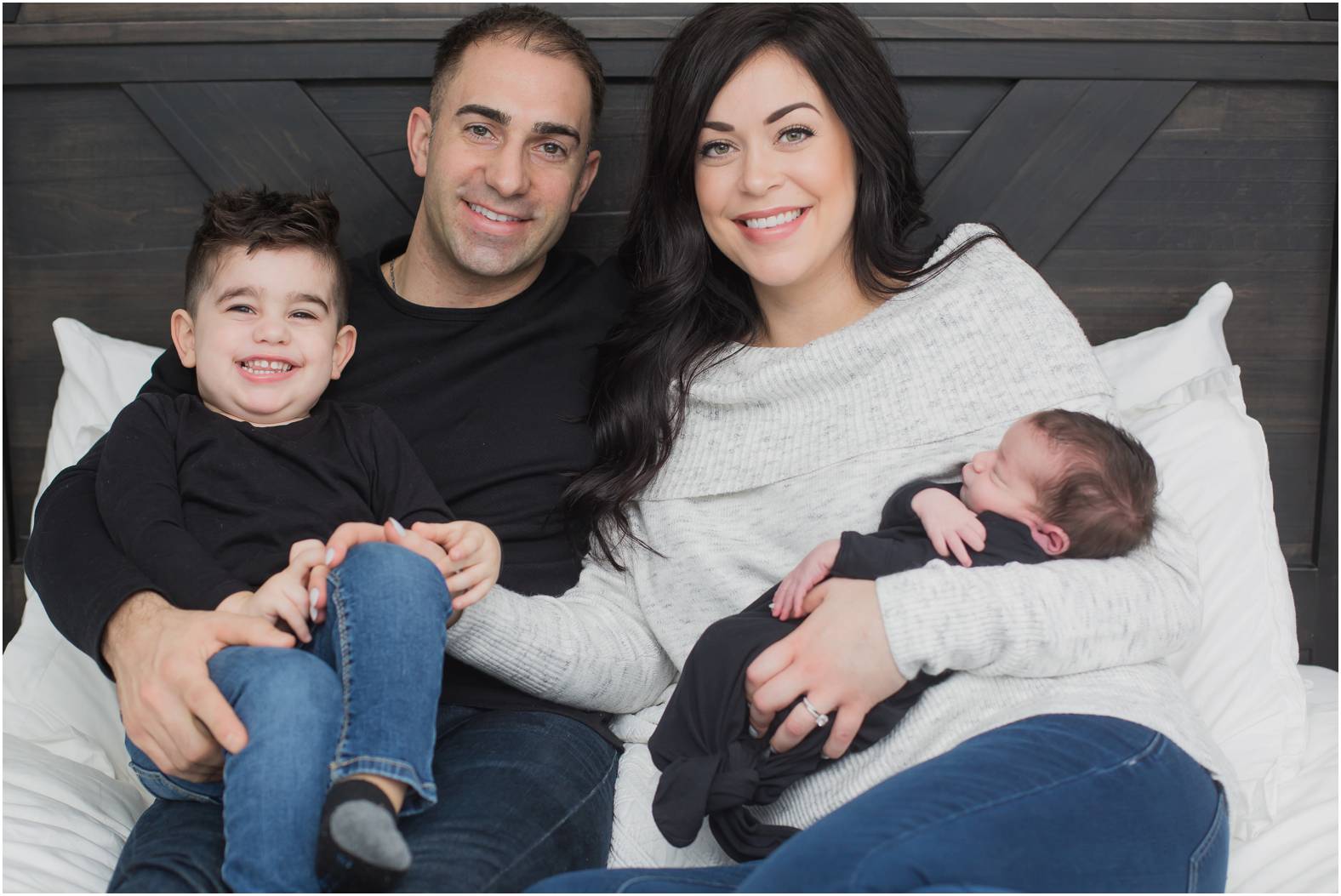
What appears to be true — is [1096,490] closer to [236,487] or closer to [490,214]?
[490,214]

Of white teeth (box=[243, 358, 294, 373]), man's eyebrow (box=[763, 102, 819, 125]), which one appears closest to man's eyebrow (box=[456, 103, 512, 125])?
man's eyebrow (box=[763, 102, 819, 125])

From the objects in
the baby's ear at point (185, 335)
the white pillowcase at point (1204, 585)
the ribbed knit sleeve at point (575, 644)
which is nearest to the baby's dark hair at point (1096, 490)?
the white pillowcase at point (1204, 585)

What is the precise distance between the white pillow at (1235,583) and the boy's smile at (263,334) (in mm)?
1493

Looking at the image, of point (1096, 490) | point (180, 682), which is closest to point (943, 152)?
point (1096, 490)

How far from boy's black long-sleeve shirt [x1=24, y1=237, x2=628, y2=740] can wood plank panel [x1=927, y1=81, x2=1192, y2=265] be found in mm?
889

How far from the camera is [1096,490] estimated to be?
1.60 metres

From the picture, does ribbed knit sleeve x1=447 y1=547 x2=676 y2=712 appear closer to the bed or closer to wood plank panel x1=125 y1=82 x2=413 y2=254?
the bed

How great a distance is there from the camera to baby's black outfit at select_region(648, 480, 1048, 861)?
5.07 feet

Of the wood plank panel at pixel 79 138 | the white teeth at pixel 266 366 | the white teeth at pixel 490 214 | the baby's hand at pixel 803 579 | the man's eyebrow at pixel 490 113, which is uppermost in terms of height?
the wood plank panel at pixel 79 138

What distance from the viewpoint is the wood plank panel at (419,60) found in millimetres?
2396

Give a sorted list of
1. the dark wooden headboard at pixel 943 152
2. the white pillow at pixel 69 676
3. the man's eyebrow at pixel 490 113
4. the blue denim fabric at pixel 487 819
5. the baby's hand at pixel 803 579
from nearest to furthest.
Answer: the blue denim fabric at pixel 487 819
the baby's hand at pixel 803 579
the white pillow at pixel 69 676
the man's eyebrow at pixel 490 113
the dark wooden headboard at pixel 943 152

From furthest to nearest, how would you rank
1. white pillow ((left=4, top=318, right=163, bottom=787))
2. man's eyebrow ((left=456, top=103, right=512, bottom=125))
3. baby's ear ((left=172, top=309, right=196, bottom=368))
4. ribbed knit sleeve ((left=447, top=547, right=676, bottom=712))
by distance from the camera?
man's eyebrow ((left=456, top=103, right=512, bottom=125)) < white pillow ((left=4, top=318, right=163, bottom=787)) < baby's ear ((left=172, top=309, right=196, bottom=368)) < ribbed knit sleeve ((left=447, top=547, right=676, bottom=712))

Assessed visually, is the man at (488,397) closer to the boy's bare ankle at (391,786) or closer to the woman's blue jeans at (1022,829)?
the boy's bare ankle at (391,786)

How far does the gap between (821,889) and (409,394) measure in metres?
1.19
